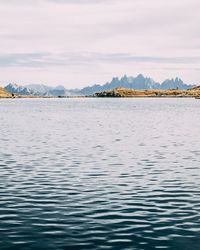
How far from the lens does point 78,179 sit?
44.7 meters

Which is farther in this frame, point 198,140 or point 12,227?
point 198,140

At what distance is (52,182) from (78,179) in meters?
2.67

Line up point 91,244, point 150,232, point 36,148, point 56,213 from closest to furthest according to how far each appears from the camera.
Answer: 1. point 91,244
2. point 150,232
3. point 56,213
4. point 36,148

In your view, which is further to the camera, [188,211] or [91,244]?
[188,211]

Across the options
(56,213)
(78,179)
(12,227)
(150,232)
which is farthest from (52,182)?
(150,232)

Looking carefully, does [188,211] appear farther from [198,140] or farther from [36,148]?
[198,140]

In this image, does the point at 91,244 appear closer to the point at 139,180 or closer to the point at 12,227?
the point at 12,227

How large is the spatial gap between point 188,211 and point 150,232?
573 centimetres

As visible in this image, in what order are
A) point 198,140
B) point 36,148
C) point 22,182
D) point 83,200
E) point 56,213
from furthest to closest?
point 198,140
point 36,148
point 22,182
point 83,200
point 56,213

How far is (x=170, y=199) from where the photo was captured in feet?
120

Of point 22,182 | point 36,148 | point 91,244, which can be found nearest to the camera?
point 91,244

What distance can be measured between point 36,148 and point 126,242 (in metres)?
46.4

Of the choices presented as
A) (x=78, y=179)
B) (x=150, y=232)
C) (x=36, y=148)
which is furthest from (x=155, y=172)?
(x=36, y=148)

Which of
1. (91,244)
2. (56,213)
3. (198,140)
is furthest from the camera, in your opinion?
(198,140)
